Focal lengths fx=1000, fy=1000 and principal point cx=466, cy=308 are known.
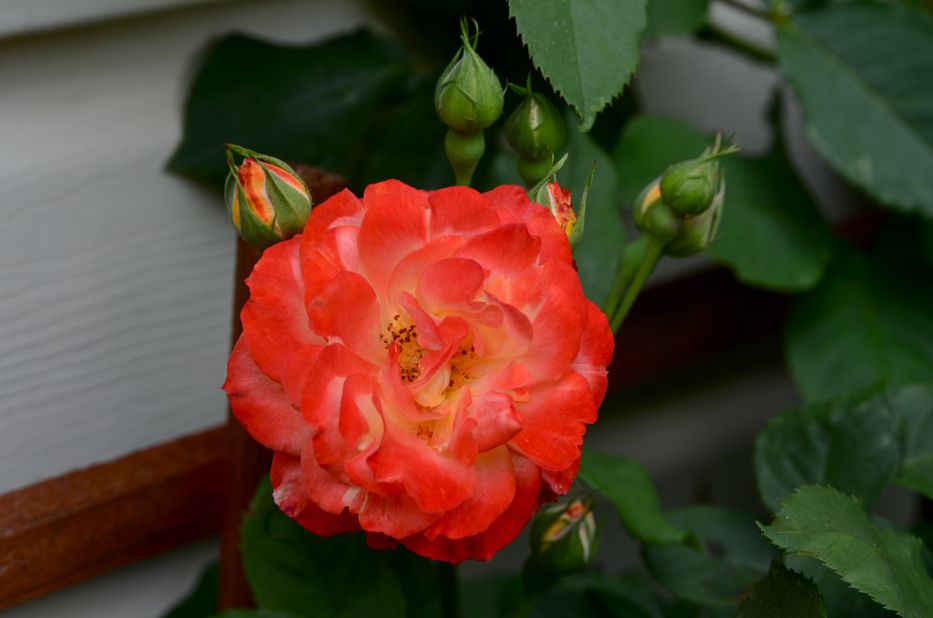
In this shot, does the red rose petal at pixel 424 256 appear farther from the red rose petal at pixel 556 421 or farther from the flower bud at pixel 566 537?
the flower bud at pixel 566 537

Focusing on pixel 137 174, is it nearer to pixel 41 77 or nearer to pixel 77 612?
pixel 41 77

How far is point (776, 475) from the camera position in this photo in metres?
0.63

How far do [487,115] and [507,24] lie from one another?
0.32m

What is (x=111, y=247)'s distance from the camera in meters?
0.61

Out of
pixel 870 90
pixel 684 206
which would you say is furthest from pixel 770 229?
pixel 684 206

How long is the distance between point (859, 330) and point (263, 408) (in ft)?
1.99

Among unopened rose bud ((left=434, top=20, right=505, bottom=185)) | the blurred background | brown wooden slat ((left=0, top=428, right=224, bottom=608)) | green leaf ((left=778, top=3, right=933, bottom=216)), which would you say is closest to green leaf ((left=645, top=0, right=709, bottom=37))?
green leaf ((left=778, top=3, right=933, bottom=216))

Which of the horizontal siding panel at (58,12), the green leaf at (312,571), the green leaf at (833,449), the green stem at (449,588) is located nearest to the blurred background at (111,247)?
the horizontal siding panel at (58,12)

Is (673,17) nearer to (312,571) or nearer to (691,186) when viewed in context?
(691,186)

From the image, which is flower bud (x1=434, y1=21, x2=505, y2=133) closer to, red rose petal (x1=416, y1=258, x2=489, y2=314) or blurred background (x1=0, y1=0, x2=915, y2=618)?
red rose petal (x1=416, y1=258, x2=489, y2=314)

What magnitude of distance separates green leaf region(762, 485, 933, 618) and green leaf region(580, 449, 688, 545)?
0.08 meters

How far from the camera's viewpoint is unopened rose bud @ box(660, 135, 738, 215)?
0.44m

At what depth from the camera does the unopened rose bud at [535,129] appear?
17.0 inches

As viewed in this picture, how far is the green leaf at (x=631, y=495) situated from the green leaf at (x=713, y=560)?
0.31ft
